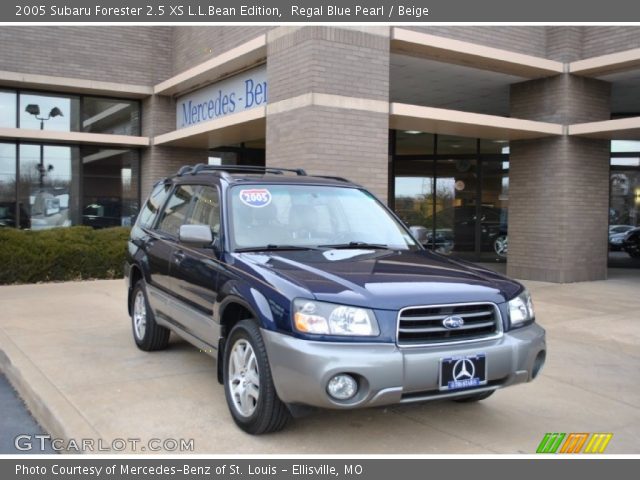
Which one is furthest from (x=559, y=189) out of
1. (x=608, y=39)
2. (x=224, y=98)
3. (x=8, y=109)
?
(x=8, y=109)

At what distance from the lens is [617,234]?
1828 centimetres

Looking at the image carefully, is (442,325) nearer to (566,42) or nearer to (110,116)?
(566,42)

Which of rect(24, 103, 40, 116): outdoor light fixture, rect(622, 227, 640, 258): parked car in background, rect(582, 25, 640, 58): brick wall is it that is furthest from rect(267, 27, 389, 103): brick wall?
rect(622, 227, 640, 258): parked car in background

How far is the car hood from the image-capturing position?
152 inches

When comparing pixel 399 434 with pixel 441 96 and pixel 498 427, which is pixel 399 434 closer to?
pixel 498 427

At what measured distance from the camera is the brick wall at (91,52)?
1413 centimetres

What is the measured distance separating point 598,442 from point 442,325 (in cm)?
145

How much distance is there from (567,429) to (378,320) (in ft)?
6.04

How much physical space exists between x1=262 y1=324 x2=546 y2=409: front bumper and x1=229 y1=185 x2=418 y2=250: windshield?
3.79ft

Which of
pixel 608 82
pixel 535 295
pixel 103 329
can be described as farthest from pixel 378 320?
pixel 608 82

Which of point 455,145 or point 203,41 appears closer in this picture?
point 203,41

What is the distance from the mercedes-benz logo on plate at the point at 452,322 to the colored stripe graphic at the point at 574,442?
1.15 meters

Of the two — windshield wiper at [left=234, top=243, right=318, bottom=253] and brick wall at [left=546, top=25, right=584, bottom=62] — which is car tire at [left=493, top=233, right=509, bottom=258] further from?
windshield wiper at [left=234, top=243, right=318, bottom=253]

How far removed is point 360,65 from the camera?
32.7 feet
